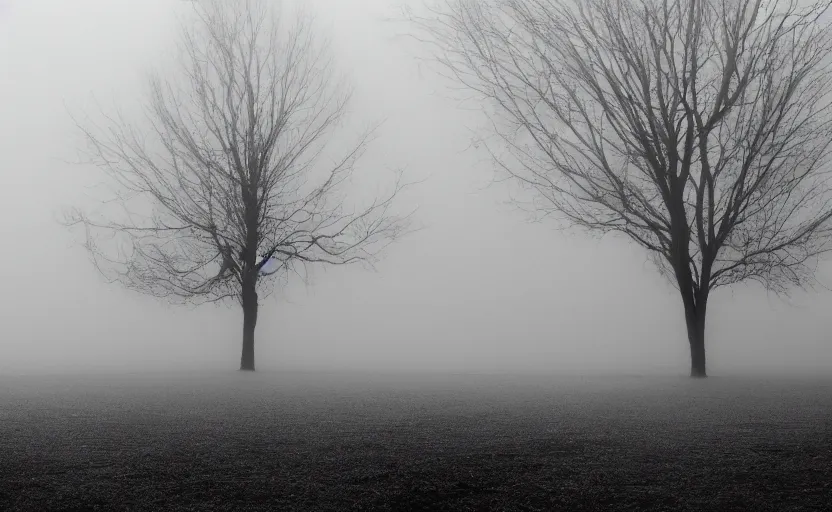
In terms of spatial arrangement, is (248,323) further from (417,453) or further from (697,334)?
(417,453)

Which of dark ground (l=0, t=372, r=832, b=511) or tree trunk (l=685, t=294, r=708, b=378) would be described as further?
tree trunk (l=685, t=294, r=708, b=378)

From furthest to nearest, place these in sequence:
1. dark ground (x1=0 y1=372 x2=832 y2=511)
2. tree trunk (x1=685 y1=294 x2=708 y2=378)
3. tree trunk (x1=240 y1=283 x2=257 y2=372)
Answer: tree trunk (x1=240 y1=283 x2=257 y2=372), tree trunk (x1=685 y1=294 x2=708 y2=378), dark ground (x1=0 y1=372 x2=832 y2=511)

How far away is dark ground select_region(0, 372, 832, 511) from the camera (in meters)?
4.39

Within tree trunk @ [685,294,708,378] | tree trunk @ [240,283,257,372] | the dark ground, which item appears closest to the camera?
→ the dark ground

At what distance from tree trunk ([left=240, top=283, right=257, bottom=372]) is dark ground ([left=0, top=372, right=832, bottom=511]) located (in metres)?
6.58

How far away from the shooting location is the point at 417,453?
18.0 feet

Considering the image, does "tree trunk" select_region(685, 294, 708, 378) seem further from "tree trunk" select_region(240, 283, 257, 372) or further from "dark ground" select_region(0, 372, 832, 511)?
"tree trunk" select_region(240, 283, 257, 372)

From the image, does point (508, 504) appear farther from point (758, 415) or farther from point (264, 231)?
point (264, 231)

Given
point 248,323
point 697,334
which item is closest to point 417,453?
point 697,334

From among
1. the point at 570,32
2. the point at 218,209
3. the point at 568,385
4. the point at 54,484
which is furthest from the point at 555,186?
the point at 54,484

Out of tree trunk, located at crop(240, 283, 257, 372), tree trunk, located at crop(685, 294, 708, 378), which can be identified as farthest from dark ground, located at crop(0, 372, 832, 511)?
tree trunk, located at crop(240, 283, 257, 372)

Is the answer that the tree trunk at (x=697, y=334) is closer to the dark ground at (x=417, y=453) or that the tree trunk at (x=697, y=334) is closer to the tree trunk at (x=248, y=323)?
the dark ground at (x=417, y=453)

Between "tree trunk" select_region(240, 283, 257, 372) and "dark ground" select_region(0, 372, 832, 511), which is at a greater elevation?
"tree trunk" select_region(240, 283, 257, 372)

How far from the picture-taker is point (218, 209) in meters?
16.0
